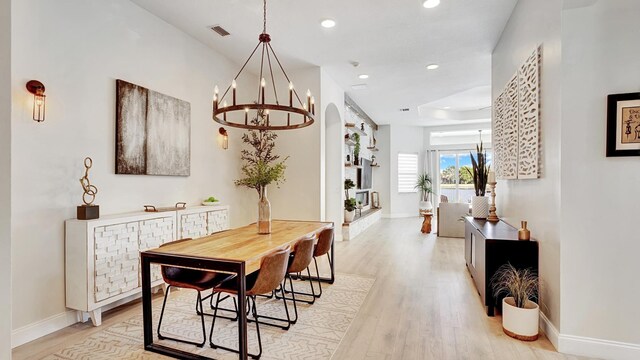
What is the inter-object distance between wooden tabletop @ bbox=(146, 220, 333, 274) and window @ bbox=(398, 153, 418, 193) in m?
7.60

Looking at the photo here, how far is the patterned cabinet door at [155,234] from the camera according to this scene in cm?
305

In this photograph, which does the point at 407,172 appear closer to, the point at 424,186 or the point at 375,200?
the point at 424,186

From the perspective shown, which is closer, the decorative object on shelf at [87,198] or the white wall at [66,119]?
the white wall at [66,119]

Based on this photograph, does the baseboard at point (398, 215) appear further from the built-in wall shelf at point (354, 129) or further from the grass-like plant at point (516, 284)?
the grass-like plant at point (516, 284)

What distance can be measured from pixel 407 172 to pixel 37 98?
380 inches

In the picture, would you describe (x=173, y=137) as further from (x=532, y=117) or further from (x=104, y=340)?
(x=532, y=117)

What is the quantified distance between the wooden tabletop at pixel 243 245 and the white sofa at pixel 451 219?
427 cm

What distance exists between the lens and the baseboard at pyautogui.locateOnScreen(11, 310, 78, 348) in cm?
236

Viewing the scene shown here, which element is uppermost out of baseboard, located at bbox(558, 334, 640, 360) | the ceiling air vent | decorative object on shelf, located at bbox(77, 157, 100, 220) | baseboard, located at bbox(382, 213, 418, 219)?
the ceiling air vent

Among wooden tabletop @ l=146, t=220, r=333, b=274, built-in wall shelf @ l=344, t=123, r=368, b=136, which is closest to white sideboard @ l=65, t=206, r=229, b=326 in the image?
wooden tabletop @ l=146, t=220, r=333, b=274

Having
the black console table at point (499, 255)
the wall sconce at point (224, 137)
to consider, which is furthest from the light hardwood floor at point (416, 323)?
the wall sconce at point (224, 137)

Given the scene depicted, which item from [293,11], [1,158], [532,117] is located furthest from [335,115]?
[1,158]

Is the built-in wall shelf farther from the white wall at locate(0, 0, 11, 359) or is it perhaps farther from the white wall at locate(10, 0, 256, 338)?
the white wall at locate(0, 0, 11, 359)

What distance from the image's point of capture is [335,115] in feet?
20.6
